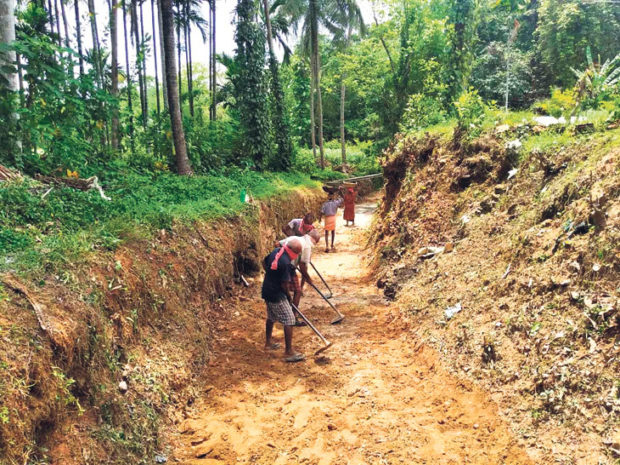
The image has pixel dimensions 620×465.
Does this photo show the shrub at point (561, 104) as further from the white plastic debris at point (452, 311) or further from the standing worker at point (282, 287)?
the standing worker at point (282, 287)

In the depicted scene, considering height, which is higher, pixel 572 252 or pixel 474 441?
pixel 572 252

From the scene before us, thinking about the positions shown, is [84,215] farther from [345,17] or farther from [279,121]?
[345,17]

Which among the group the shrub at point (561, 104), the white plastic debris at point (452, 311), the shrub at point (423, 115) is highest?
the shrub at point (423, 115)

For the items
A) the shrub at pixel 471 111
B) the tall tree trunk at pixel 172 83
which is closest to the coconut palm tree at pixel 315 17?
the tall tree trunk at pixel 172 83

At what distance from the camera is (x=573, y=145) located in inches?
232

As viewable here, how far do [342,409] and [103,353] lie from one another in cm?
262

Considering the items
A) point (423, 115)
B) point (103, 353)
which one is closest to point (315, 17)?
point (423, 115)

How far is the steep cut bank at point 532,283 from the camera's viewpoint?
11.4 feet

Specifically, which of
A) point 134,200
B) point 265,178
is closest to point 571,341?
point 134,200

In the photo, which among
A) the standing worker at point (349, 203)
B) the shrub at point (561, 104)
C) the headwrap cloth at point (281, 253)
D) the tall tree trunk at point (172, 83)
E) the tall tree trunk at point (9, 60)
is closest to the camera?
the headwrap cloth at point (281, 253)

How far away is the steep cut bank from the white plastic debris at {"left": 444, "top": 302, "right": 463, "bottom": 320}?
0.02m

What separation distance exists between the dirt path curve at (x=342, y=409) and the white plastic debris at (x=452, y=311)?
600mm

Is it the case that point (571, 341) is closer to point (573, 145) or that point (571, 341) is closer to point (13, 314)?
point (573, 145)

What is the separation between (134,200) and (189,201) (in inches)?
55.8
